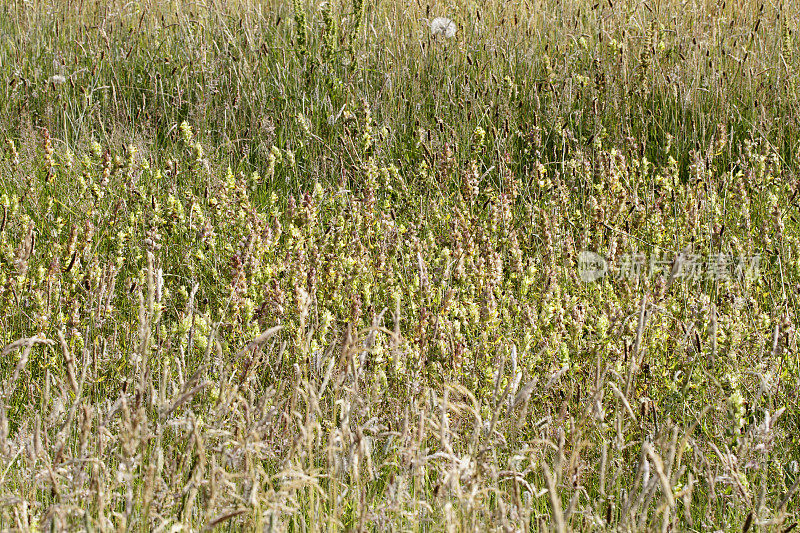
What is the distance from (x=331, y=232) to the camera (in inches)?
108

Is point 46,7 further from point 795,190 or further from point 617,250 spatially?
point 795,190

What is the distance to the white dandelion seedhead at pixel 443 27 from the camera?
Result: 181 inches

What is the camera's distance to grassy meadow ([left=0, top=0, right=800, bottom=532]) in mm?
1528
